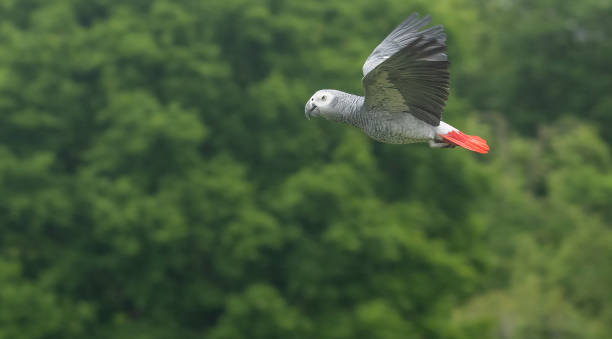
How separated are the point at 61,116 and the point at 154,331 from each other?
4.21 metres

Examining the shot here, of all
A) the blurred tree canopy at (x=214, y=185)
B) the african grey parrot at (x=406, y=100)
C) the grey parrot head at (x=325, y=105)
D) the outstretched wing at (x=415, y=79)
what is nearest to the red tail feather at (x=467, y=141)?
the african grey parrot at (x=406, y=100)

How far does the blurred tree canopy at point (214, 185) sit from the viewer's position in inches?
630

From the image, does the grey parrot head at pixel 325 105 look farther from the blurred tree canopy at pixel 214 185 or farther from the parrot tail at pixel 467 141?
the blurred tree canopy at pixel 214 185

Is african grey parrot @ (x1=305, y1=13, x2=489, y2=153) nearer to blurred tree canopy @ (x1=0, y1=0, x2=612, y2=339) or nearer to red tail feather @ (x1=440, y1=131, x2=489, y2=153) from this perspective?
red tail feather @ (x1=440, y1=131, x2=489, y2=153)

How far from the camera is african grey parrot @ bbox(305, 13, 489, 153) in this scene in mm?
6543

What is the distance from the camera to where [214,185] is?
52.7 feet

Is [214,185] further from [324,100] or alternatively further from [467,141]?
[467,141]

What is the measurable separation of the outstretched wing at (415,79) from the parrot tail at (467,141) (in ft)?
0.47

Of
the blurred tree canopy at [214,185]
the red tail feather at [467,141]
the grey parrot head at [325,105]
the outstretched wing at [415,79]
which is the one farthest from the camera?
the blurred tree canopy at [214,185]

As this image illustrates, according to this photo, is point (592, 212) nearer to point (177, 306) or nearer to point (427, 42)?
point (177, 306)

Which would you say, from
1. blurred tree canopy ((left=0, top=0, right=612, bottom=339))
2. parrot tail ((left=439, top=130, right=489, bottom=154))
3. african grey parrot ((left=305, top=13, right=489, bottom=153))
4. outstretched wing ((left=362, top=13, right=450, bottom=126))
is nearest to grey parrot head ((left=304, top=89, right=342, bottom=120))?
african grey parrot ((left=305, top=13, right=489, bottom=153))

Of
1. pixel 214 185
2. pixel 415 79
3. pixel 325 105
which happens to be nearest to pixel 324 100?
pixel 325 105

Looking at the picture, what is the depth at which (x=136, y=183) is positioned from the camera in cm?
1617

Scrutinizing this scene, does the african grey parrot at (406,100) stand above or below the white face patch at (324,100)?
below
